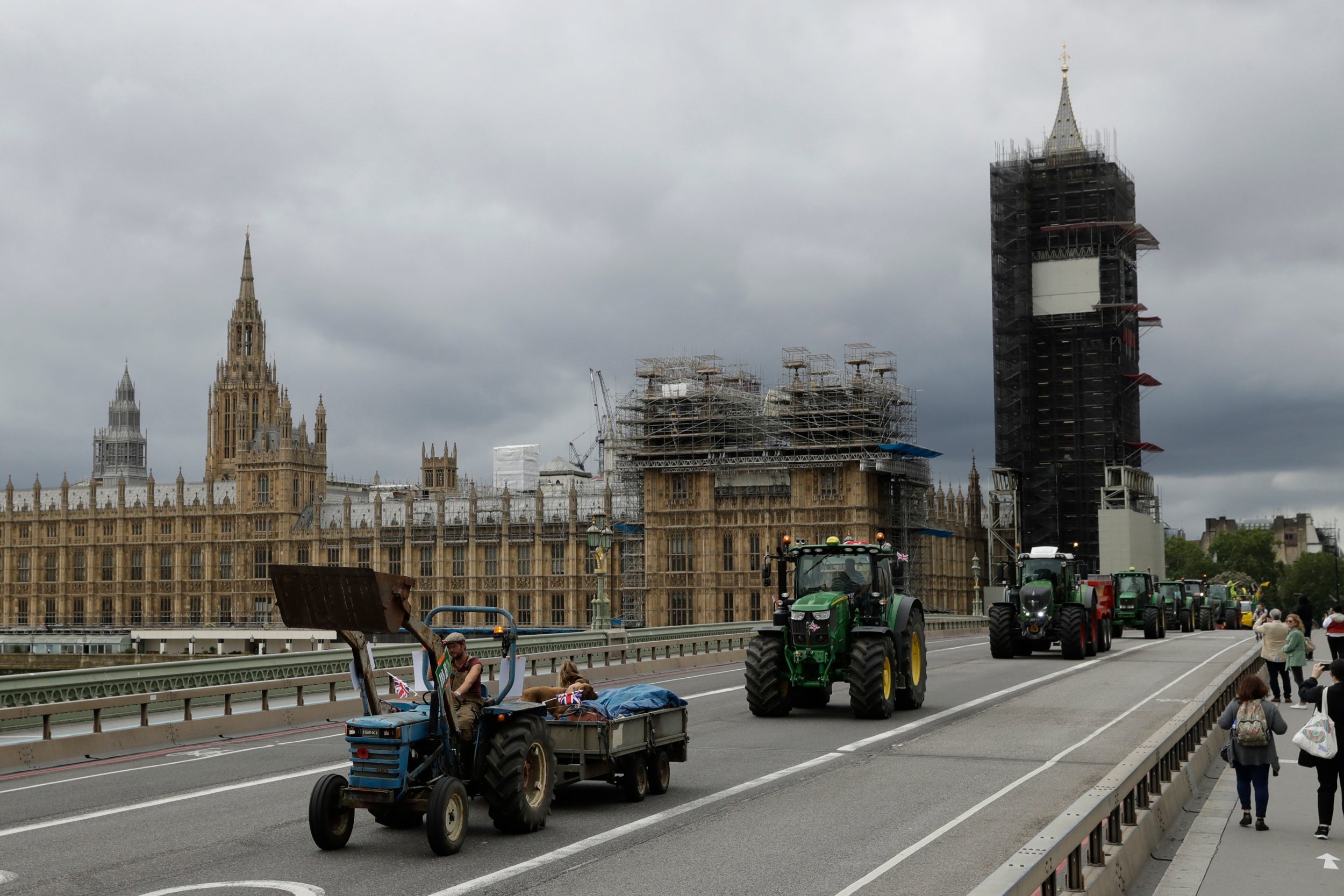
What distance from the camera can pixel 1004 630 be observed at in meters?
38.9

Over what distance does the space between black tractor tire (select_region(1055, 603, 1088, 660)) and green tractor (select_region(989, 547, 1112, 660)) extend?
15 mm

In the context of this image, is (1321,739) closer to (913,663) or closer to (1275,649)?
(913,663)

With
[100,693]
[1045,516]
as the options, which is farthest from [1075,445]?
[100,693]

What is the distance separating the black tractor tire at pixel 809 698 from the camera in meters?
23.7

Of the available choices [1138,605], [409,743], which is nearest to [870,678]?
[409,743]

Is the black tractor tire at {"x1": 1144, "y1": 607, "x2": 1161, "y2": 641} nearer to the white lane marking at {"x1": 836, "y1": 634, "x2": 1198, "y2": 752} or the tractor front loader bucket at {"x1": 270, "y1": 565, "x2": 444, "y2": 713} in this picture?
the white lane marking at {"x1": 836, "y1": 634, "x2": 1198, "y2": 752}

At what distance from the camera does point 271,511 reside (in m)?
110

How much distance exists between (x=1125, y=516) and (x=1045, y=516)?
608 cm

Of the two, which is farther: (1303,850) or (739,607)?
(739,607)

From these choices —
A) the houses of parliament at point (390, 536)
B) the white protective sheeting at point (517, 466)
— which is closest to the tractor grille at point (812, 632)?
the houses of parliament at point (390, 536)

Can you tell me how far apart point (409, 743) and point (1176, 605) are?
185 ft

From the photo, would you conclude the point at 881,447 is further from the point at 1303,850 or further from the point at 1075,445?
the point at 1303,850

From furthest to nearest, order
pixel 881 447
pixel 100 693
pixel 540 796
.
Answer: pixel 881 447 < pixel 100 693 < pixel 540 796

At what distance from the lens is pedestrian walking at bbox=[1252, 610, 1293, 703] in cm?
2402
